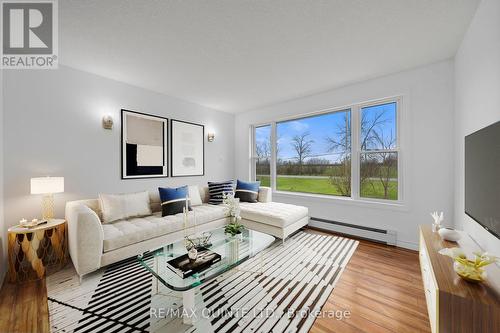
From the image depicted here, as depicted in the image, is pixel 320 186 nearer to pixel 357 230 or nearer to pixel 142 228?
pixel 357 230

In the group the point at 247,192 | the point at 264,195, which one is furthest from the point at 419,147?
the point at 247,192

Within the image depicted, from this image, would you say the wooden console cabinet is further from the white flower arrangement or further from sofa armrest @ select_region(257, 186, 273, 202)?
sofa armrest @ select_region(257, 186, 273, 202)

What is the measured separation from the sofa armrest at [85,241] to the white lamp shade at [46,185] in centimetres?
52

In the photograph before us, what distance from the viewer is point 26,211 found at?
238 cm

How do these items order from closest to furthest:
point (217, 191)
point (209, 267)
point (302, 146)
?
point (209, 267) < point (217, 191) < point (302, 146)

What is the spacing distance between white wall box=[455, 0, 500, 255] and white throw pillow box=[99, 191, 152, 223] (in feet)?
12.4

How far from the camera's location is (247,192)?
393cm

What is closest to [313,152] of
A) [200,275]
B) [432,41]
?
[432,41]

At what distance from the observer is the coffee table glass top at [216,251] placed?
1.47 m

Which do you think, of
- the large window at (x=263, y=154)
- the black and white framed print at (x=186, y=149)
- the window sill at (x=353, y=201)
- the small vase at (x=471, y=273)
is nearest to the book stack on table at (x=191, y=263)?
the small vase at (x=471, y=273)

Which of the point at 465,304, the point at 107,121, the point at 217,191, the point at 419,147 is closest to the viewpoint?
the point at 465,304

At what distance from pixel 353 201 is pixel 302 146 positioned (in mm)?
1525

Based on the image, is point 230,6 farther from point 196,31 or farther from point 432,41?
point 432,41

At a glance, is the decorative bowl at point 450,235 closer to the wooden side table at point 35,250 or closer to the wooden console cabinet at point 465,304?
the wooden console cabinet at point 465,304
